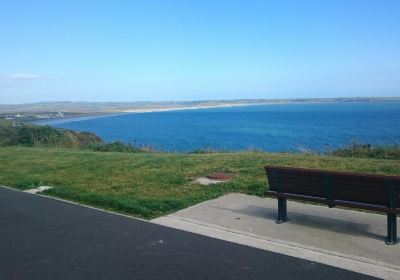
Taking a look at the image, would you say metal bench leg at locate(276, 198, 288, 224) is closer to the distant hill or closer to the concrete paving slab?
the concrete paving slab

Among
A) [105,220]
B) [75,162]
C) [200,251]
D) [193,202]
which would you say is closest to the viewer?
[200,251]

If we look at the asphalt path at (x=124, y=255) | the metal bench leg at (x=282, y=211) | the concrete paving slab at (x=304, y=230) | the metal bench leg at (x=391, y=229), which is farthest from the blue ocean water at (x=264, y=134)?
the asphalt path at (x=124, y=255)

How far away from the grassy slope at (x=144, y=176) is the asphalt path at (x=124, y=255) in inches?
43.9

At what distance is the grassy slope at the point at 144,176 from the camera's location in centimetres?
832

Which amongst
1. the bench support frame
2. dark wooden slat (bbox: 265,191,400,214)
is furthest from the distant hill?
dark wooden slat (bbox: 265,191,400,214)

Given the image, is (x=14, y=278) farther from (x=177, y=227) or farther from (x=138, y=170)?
(x=138, y=170)

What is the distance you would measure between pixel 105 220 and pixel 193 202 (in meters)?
1.63

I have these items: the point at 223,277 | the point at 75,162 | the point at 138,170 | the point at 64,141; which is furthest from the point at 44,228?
the point at 64,141

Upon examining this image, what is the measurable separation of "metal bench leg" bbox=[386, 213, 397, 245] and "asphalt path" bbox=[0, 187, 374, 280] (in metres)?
1.14

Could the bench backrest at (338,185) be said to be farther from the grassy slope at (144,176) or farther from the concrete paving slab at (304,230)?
the grassy slope at (144,176)

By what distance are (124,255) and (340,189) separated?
276 centimetres

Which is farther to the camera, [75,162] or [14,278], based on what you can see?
[75,162]

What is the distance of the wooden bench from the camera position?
5.47 m

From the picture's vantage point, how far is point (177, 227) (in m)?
6.58
